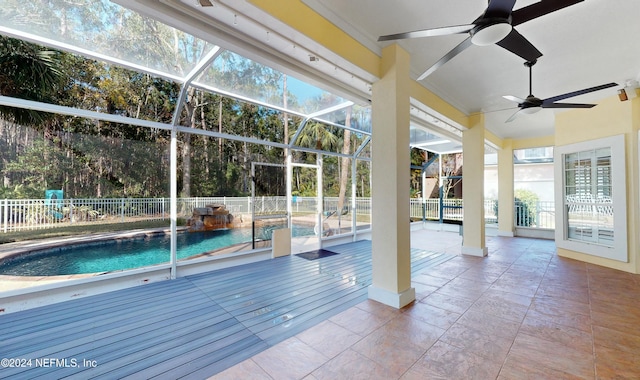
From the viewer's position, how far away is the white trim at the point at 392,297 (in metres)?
2.87

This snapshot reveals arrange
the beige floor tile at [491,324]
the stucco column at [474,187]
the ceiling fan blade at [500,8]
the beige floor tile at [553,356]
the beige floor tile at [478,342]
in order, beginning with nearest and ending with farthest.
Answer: the ceiling fan blade at [500,8] < the beige floor tile at [553,356] < the beige floor tile at [478,342] < the beige floor tile at [491,324] < the stucco column at [474,187]

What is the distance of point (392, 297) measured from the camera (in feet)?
9.53

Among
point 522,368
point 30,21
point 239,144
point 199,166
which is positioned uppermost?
point 30,21

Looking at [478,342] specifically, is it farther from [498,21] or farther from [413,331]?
[498,21]

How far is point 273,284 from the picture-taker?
3.56 meters

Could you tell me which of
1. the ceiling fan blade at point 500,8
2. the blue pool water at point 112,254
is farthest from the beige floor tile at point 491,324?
the blue pool water at point 112,254

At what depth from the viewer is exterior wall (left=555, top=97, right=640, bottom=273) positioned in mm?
4121

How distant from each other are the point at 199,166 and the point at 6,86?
2.21m

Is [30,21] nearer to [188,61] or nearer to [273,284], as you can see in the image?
[188,61]

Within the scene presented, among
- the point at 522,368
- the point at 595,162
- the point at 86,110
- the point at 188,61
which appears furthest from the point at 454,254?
the point at 86,110

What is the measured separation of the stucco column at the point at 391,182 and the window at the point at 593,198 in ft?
13.9

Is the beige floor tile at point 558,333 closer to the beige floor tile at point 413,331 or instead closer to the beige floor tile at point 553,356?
the beige floor tile at point 553,356

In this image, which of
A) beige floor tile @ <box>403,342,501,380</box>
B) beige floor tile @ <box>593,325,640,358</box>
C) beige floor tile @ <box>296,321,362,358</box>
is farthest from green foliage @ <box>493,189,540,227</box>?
beige floor tile @ <box>296,321,362,358</box>

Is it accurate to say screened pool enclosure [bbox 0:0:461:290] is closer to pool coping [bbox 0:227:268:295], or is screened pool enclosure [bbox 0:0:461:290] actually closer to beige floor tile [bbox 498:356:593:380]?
pool coping [bbox 0:227:268:295]
